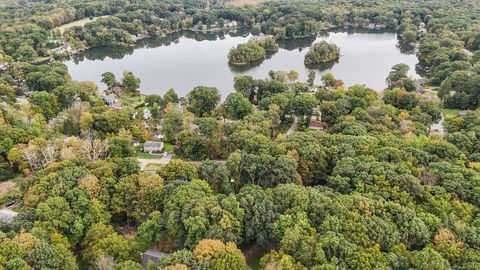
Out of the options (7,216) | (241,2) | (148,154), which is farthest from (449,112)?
(241,2)

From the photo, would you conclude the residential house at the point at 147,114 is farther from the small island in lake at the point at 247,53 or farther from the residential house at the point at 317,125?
the small island in lake at the point at 247,53

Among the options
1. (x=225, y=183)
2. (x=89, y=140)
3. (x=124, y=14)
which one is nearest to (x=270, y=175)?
(x=225, y=183)

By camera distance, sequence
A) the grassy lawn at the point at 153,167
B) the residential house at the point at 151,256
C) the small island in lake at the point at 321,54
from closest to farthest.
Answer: the residential house at the point at 151,256 → the grassy lawn at the point at 153,167 → the small island in lake at the point at 321,54

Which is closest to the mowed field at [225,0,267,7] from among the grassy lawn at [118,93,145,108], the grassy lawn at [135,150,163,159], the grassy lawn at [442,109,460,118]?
the grassy lawn at [118,93,145,108]

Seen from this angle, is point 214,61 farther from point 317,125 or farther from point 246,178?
point 246,178

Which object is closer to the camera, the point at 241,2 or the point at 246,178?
the point at 246,178

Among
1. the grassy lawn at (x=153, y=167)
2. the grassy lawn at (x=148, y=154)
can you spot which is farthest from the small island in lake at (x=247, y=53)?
the grassy lawn at (x=153, y=167)
